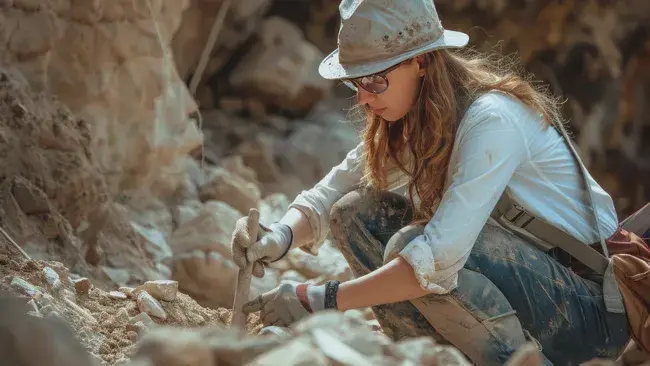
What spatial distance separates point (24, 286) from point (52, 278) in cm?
22

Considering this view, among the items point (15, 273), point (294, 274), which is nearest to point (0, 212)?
point (15, 273)

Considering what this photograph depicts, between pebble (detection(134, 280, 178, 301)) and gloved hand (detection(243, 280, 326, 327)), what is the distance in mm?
641

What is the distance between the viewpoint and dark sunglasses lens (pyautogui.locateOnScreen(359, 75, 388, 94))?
2.88 metres

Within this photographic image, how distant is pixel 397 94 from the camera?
2924mm

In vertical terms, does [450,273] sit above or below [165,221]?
below

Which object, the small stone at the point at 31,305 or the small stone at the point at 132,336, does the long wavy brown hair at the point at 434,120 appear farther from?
the small stone at the point at 31,305

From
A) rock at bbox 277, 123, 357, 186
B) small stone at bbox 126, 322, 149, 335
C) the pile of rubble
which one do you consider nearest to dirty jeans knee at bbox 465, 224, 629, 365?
the pile of rubble

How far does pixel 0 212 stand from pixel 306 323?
2.09 m

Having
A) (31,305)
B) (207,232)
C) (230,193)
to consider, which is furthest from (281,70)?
(31,305)

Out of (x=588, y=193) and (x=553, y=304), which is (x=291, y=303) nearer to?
(x=553, y=304)

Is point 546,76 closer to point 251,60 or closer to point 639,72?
point 639,72

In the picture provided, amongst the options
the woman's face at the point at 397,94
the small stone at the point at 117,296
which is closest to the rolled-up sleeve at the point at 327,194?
the woman's face at the point at 397,94

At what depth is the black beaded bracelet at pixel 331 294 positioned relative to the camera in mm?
2789

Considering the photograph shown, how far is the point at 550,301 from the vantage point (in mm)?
2945
